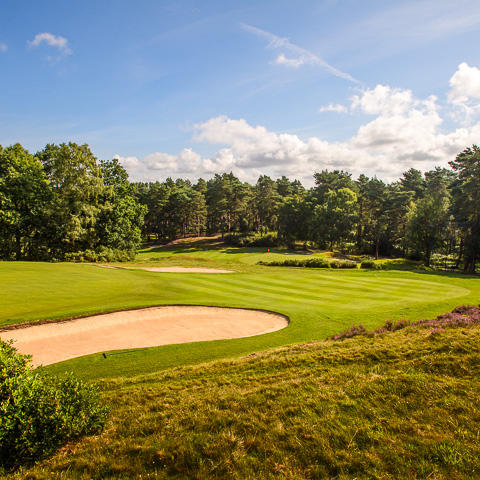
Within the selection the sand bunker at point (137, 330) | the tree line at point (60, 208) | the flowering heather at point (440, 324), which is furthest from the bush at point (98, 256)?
the flowering heather at point (440, 324)

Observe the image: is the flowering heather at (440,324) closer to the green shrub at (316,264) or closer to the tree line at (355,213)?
the green shrub at (316,264)

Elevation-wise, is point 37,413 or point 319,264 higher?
point 37,413

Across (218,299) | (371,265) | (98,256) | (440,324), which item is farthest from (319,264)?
(98,256)

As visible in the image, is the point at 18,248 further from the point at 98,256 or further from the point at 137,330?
the point at 137,330

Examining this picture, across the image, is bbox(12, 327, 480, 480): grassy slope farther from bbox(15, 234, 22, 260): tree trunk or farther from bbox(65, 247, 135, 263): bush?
bbox(15, 234, 22, 260): tree trunk

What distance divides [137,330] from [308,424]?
1170 cm

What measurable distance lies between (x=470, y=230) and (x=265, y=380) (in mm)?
49687

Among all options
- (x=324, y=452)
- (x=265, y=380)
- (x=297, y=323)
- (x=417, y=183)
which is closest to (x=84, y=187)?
(x=297, y=323)

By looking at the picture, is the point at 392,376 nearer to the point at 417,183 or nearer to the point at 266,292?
the point at 266,292

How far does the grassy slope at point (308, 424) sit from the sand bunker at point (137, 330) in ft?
19.4

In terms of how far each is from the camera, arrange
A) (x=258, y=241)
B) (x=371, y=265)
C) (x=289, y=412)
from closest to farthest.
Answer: (x=289, y=412) < (x=371, y=265) < (x=258, y=241)

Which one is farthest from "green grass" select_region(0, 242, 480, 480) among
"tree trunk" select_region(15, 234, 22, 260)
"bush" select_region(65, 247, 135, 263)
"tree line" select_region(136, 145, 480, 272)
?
"tree line" select_region(136, 145, 480, 272)

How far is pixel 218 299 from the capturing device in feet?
63.3

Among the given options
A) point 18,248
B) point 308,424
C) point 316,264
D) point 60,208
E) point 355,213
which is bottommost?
point 316,264
